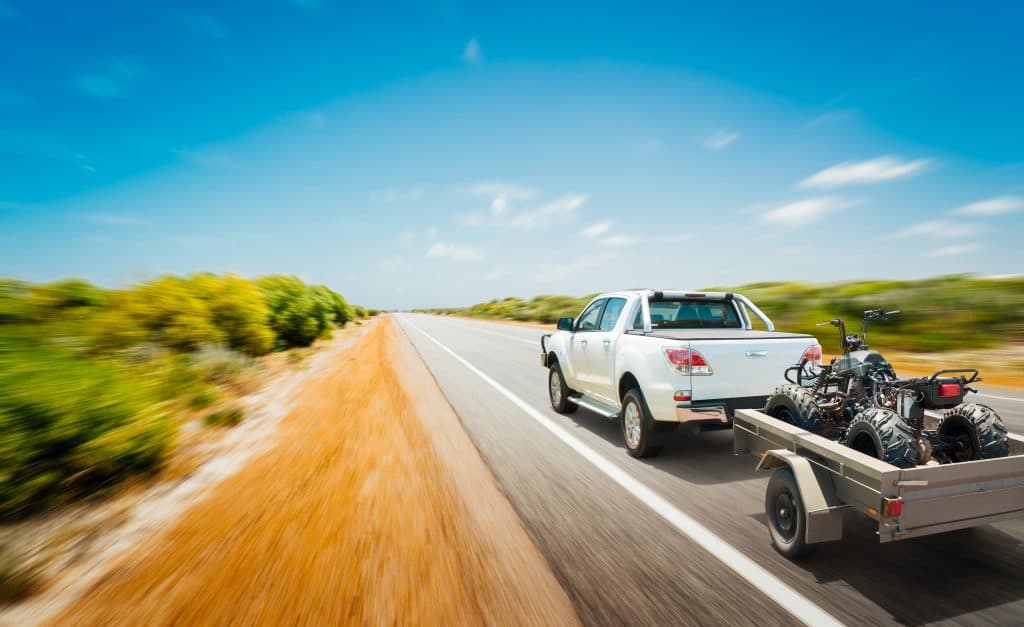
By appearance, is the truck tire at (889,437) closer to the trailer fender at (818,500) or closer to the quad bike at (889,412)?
the quad bike at (889,412)

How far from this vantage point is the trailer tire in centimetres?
530

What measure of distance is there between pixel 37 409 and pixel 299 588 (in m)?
3.34

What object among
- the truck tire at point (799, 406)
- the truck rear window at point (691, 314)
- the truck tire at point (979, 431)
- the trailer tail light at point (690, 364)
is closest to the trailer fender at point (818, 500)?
the truck tire at point (799, 406)

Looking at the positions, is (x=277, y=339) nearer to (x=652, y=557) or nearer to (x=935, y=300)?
(x=652, y=557)

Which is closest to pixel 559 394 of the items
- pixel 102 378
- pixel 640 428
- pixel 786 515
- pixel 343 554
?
pixel 640 428

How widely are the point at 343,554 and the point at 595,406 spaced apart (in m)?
3.88

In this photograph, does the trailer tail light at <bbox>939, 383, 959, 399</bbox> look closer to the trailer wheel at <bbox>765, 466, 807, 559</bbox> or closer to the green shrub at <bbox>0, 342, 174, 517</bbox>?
the trailer wheel at <bbox>765, 466, 807, 559</bbox>

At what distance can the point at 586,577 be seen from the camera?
320 cm

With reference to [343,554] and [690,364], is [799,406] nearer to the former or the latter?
[690,364]

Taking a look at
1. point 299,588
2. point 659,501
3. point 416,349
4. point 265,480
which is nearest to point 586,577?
→ point 659,501

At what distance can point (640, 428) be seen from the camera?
5.44 m

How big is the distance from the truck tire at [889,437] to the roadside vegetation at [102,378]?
→ 655 cm

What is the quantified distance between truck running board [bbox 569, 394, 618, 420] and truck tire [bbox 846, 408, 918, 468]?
9.77ft

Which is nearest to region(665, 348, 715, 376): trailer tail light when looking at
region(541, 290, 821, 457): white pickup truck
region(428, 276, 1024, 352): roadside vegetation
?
region(541, 290, 821, 457): white pickup truck
